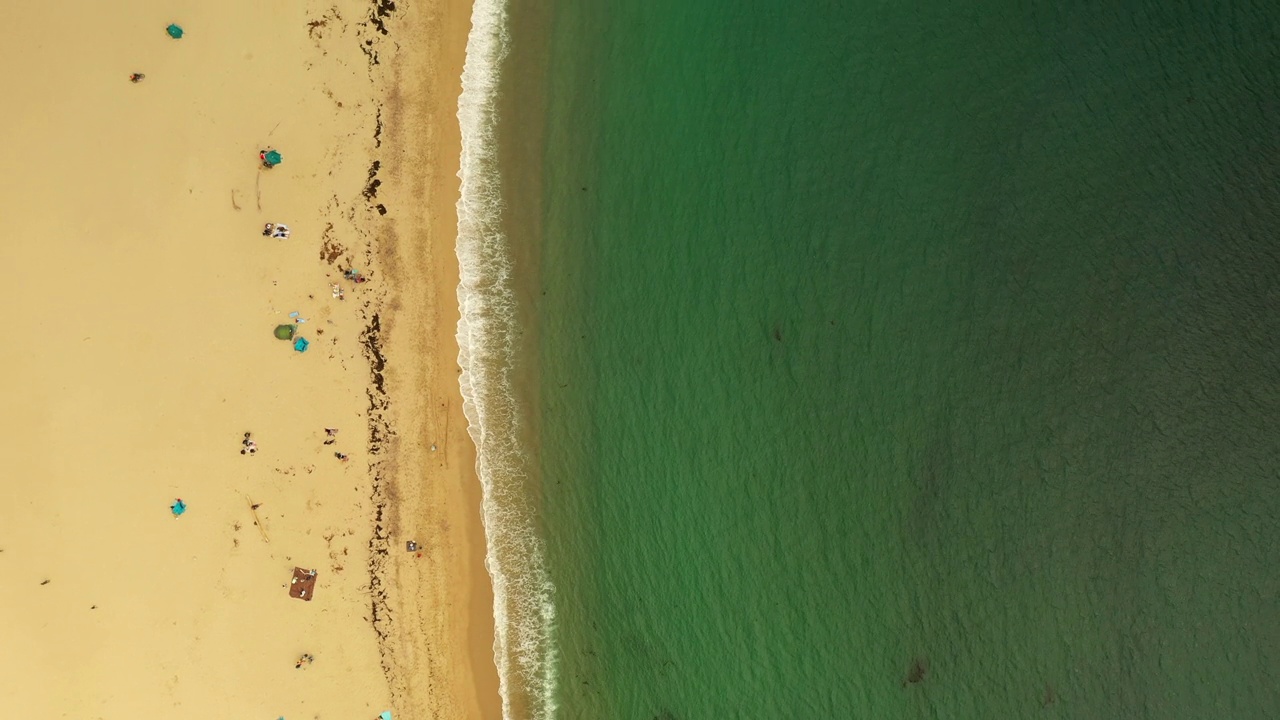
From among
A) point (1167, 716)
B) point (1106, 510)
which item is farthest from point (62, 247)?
point (1167, 716)

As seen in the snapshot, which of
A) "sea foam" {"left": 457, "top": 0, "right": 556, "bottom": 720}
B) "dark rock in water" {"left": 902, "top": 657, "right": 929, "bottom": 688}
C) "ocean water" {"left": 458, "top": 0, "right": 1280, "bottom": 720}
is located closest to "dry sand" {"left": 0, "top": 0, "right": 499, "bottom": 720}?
"sea foam" {"left": 457, "top": 0, "right": 556, "bottom": 720}

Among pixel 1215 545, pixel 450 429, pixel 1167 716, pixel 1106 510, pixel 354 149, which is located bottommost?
pixel 1167 716

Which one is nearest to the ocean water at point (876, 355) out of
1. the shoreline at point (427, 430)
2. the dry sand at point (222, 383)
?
the shoreline at point (427, 430)

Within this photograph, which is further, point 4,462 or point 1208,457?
point 1208,457

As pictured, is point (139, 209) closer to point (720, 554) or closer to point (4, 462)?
point (4, 462)

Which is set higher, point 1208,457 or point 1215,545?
point 1208,457

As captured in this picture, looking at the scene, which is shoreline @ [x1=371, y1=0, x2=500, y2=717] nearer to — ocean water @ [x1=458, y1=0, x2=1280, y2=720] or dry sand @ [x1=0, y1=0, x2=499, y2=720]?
dry sand @ [x1=0, y1=0, x2=499, y2=720]
